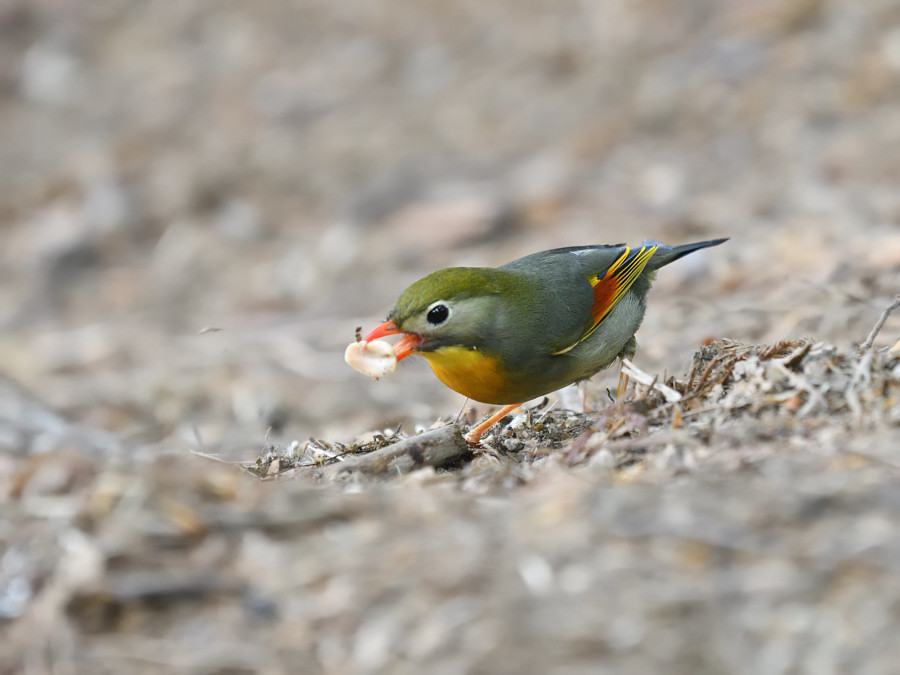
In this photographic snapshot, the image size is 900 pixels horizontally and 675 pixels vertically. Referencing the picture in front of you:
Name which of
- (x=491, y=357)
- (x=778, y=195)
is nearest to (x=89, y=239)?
(x=778, y=195)

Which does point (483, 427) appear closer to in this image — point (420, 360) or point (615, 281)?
point (615, 281)

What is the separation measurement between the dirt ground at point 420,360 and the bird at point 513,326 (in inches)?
10.9

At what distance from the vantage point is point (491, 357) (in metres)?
4.71

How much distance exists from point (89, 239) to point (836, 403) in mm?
8752

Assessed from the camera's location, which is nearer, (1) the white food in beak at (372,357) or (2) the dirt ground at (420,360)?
(2) the dirt ground at (420,360)

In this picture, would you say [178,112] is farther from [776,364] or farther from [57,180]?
[776,364]

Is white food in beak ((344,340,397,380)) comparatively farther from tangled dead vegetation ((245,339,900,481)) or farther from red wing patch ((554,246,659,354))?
red wing patch ((554,246,659,354))

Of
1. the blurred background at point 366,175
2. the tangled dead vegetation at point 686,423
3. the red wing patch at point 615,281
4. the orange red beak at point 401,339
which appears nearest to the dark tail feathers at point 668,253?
the red wing patch at point 615,281

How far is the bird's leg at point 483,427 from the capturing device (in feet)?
15.6

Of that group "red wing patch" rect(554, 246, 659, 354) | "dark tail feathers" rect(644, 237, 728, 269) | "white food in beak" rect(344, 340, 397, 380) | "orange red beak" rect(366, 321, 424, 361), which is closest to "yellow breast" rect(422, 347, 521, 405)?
"orange red beak" rect(366, 321, 424, 361)

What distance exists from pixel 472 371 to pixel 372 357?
1.45 feet

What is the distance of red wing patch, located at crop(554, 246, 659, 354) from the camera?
17.4 feet

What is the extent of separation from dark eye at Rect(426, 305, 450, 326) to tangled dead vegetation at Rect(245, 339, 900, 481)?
47 cm

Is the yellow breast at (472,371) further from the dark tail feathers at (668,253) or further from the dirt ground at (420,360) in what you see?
the dark tail feathers at (668,253)
